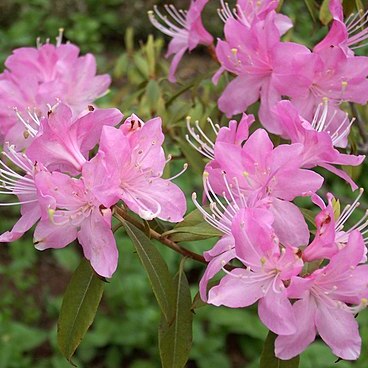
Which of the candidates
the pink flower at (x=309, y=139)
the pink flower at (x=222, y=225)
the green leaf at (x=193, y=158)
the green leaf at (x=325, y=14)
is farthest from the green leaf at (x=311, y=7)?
the pink flower at (x=222, y=225)

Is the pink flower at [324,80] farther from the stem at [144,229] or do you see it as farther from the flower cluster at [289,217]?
the stem at [144,229]

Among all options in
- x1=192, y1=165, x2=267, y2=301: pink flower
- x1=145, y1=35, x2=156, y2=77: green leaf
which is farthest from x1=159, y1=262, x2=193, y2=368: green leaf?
x1=145, y1=35, x2=156, y2=77: green leaf

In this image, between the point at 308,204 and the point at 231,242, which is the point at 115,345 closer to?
the point at 308,204

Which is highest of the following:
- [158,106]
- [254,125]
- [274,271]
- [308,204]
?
[274,271]

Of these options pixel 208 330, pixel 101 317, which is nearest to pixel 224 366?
pixel 208 330

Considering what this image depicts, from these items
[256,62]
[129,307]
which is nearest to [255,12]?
[256,62]

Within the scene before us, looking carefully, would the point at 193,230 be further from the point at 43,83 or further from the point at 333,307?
the point at 43,83

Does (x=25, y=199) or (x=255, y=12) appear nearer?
(x=25, y=199)

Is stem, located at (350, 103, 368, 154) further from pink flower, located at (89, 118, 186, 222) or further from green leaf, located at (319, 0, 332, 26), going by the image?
pink flower, located at (89, 118, 186, 222)
